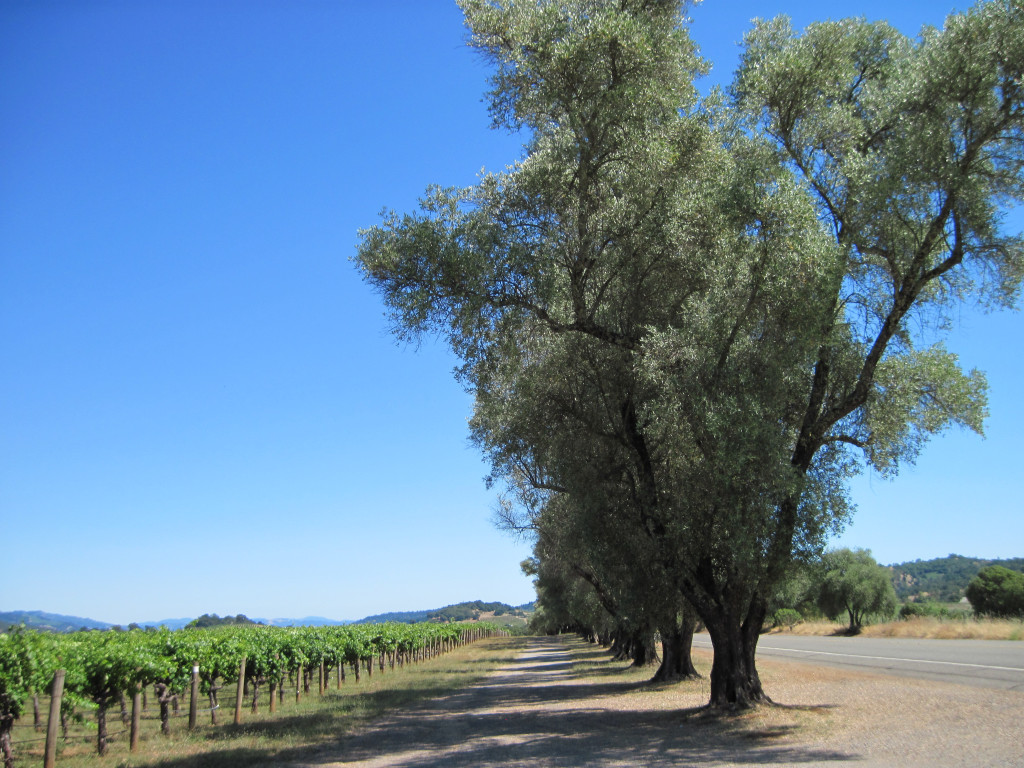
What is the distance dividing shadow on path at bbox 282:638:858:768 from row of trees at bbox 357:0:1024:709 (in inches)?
75.1

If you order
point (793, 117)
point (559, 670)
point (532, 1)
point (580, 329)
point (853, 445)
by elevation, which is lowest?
point (559, 670)

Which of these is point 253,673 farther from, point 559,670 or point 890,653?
point 890,653

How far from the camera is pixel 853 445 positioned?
13820 millimetres

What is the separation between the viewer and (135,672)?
13781 millimetres

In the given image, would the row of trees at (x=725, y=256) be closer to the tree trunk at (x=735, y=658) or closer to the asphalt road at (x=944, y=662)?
the tree trunk at (x=735, y=658)

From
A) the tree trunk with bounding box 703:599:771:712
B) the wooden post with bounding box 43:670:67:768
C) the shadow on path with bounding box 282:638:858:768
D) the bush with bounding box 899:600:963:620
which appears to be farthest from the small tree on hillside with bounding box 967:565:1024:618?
the wooden post with bounding box 43:670:67:768

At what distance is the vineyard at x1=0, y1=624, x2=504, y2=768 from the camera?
10312 millimetres

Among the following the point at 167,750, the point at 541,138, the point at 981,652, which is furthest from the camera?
the point at 981,652

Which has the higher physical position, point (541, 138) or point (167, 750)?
point (541, 138)

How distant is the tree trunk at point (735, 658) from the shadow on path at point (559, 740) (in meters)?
0.67

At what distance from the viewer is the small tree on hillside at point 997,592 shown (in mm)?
48562

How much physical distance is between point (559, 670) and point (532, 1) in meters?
30.1

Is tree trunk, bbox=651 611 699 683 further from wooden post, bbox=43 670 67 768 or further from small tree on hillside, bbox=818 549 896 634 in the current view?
small tree on hillside, bbox=818 549 896 634

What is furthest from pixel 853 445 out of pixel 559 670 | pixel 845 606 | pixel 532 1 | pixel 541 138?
pixel 845 606
